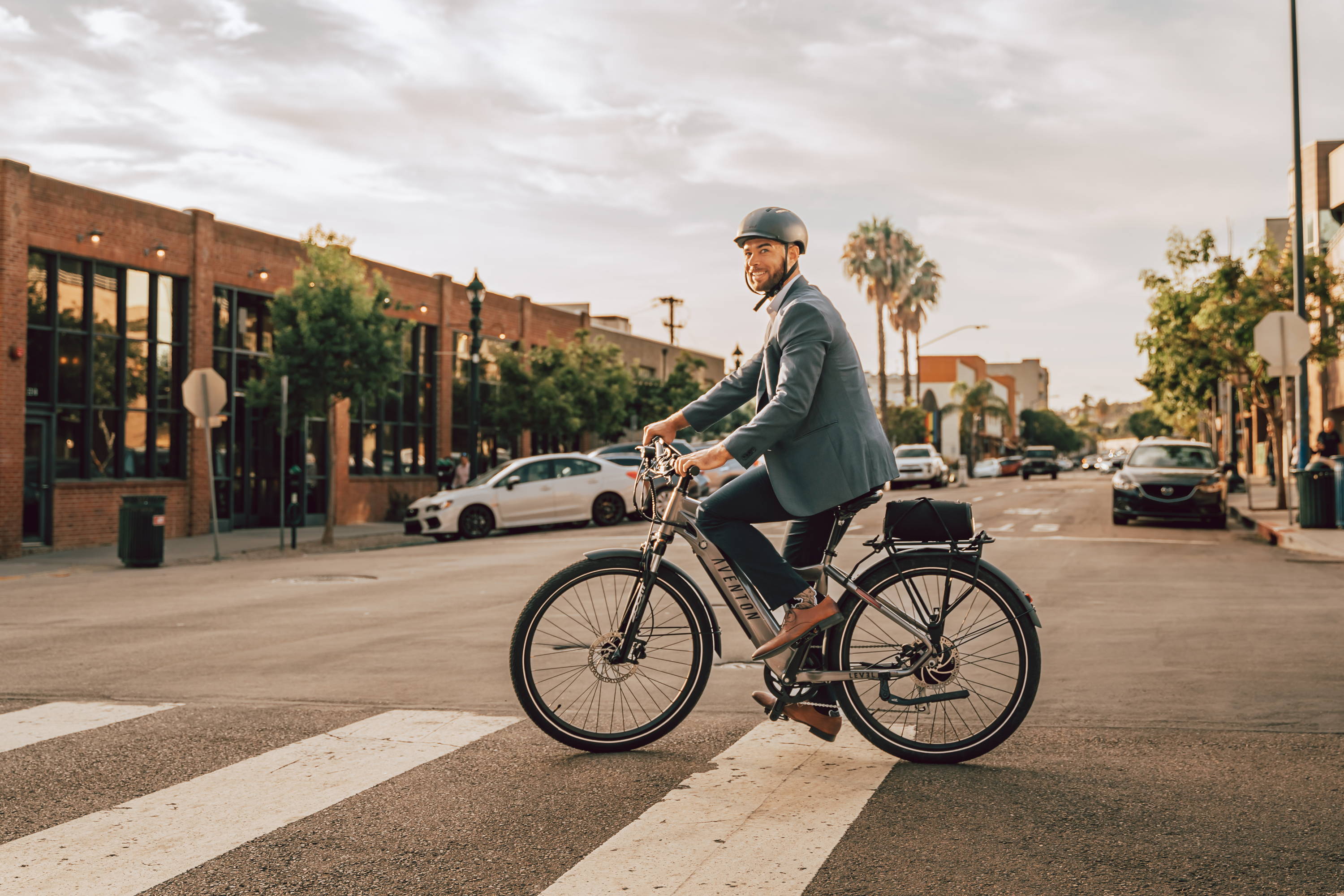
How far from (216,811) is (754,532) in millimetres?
2060

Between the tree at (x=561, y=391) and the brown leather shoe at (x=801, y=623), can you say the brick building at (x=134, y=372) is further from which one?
the brown leather shoe at (x=801, y=623)

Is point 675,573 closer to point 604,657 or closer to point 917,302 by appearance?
point 604,657

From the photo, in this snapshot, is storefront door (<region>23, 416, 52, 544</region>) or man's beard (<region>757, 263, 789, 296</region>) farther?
storefront door (<region>23, 416, 52, 544</region>)

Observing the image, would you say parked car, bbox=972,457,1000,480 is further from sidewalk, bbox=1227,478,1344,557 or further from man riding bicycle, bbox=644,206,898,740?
man riding bicycle, bbox=644,206,898,740

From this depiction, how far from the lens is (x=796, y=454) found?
454 cm

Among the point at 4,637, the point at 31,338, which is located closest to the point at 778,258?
the point at 4,637

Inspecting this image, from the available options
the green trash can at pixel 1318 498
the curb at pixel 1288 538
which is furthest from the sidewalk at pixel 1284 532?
the green trash can at pixel 1318 498

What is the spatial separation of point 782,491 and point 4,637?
21.5 ft

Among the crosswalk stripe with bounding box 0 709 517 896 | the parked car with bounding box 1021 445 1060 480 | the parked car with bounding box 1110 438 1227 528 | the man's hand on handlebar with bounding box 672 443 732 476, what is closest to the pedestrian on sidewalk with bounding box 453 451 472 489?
the parked car with bounding box 1110 438 1227 528

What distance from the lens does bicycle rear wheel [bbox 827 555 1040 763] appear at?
461cm

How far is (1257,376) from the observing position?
24.6 meters

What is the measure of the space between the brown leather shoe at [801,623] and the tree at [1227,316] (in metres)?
20.9

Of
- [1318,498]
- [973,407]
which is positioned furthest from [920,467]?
[973,407]

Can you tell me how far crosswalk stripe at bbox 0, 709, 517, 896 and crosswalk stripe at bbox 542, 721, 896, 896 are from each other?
1090 mm
